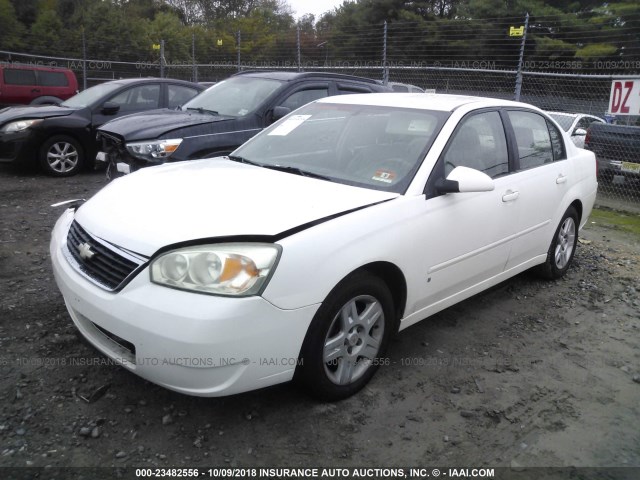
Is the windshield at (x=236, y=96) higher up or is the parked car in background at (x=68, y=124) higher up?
the windshield at (x=236, y=96)

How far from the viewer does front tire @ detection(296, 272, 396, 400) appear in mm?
2631

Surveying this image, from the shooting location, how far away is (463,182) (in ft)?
10.3

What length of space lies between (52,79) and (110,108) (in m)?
7.12

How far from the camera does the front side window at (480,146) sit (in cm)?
349

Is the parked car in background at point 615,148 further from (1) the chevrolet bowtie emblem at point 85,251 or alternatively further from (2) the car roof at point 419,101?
(1) the chevrolet bowtie emblem at point 85,251

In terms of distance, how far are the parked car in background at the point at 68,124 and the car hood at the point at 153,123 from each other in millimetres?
2094

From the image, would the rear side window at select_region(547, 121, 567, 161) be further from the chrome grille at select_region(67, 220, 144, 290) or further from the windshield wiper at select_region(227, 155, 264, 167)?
the chrome grille at select_region(67, 220, 144, 290)

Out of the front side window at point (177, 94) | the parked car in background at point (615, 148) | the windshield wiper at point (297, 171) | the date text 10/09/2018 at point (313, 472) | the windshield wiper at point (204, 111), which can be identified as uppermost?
the front side window at point (177, 94)

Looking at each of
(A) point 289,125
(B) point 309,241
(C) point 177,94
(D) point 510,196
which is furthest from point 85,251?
(C) point 177,94

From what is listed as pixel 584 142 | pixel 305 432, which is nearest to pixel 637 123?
pixel 584 142

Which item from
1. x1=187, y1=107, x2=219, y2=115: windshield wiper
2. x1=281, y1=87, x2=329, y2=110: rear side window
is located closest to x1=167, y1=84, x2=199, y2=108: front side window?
x1=187, y1=107, x2=219, y2=115: windshield wiper

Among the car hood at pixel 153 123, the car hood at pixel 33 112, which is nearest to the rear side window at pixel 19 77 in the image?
the car hood at pixel 33 112

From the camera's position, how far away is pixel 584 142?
9.24m

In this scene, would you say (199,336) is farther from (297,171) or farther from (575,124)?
(575,124)
